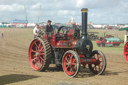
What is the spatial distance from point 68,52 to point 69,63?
343mm

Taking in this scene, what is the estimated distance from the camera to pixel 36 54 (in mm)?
7711

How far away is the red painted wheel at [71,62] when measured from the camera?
618 cm

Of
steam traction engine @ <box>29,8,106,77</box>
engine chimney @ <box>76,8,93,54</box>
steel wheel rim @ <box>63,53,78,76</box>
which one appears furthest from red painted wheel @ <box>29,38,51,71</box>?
engine chimney @ <box>76,8,93,54</box>

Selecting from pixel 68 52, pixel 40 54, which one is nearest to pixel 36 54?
pixel 40 54

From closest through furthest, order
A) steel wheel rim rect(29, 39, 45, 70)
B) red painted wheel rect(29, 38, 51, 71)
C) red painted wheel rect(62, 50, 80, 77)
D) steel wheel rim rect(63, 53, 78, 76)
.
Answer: red painted wheel rect(62, 50, 80, 77), steel wheel rim rect(63, 53, 78, 76), red painted wheel rect(29, 38, 51, 71), steel wheel rim rect(29, 39, 45, 70)

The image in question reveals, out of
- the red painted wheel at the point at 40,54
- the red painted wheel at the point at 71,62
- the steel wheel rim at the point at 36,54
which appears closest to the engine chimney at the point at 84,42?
the red painted wheel at the point at 71,62

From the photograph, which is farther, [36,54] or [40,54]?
[36,54]

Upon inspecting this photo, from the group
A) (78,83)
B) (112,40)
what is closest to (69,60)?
(78,83)

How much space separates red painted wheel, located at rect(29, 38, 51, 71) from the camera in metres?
7.11

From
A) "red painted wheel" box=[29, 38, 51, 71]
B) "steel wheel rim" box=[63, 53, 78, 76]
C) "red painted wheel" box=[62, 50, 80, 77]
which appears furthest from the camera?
"red painted wheel" box=[29, 38, 51, 71]

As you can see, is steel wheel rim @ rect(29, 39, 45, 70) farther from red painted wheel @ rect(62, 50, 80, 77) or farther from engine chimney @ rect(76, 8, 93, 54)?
engine chimney @ rect(76, 8, 93, 54)

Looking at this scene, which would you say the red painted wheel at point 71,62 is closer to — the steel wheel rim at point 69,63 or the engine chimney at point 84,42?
the steel wheel rim at point 69,63

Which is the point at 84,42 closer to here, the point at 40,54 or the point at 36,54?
the point at 40,54

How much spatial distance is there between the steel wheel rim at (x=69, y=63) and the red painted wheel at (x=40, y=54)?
2.23 feet
